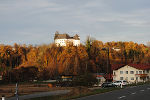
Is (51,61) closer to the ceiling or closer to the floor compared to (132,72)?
closer to the ceiling

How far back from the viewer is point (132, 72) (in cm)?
9144

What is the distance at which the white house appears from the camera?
89312 millimetres

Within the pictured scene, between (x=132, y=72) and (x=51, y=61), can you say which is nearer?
(x=132, y=72)

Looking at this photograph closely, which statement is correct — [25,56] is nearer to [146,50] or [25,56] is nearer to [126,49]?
[126,49]

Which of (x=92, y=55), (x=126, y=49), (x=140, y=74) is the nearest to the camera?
(x=140, y=74)

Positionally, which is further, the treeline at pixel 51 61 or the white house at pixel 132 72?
the treeline at pixel 51 61

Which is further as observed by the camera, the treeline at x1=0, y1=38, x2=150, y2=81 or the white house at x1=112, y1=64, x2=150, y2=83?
the treeline at x1=0, y1=38, x2=150, y2=81

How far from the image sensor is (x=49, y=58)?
3674 inches

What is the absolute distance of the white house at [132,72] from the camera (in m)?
89.3

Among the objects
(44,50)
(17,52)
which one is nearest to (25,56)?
(17,52)

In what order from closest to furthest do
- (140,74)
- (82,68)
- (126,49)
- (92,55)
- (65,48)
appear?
(140,74), (82,68), (65,48), (92,55), (126,49)

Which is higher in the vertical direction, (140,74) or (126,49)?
(126,49)

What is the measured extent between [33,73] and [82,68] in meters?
17.2

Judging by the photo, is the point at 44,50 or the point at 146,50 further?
the point at 146,50
